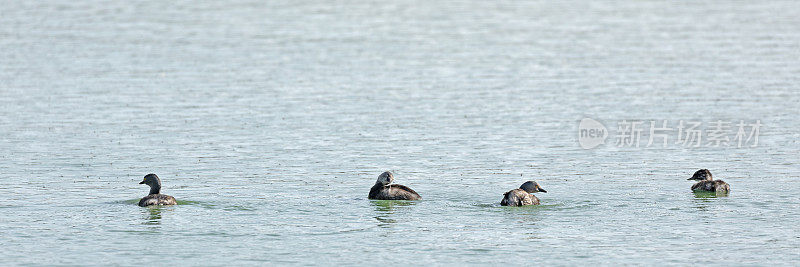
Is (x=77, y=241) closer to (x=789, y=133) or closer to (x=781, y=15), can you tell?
(x=789, y=133)

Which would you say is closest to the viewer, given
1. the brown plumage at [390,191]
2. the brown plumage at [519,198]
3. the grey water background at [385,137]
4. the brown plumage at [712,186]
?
the grey water background at [385,137]

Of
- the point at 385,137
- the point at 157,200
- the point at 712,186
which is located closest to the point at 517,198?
the point at 712,186

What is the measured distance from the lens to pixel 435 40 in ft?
151

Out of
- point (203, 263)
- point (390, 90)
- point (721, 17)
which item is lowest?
point (203, 263)

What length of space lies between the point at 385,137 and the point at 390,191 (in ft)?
23.1

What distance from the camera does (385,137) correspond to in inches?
1059

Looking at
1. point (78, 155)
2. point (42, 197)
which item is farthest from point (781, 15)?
point (42, 197)

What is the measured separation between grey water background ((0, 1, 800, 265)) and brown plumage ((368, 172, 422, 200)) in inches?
6.4

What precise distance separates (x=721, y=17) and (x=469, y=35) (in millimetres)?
11990

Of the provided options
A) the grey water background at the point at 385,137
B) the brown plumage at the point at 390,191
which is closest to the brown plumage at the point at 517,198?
the grey water background at the point at 385,137

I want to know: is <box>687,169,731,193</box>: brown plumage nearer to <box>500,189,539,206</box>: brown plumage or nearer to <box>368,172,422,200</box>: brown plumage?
<box>500,189,539,206</box>: brown plumage

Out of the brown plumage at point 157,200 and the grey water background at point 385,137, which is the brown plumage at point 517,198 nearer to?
the grey water background at point 385,137

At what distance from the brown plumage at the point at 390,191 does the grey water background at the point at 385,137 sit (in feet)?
0.54

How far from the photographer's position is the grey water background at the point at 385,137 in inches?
686
